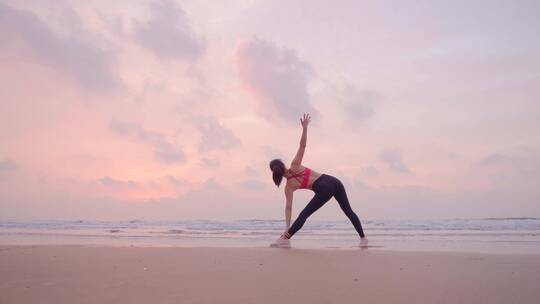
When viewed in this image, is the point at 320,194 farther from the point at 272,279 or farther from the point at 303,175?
the point at 272,279

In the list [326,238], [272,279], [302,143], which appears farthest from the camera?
[326,238]

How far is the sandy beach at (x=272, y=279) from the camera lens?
2.87 metres

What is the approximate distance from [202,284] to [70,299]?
893 mm

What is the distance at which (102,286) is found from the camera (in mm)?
3271

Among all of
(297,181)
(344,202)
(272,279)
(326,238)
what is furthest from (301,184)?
(326,238)

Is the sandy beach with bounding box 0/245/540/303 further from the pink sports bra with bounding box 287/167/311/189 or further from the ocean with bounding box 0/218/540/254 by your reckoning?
the ocean with bounding box 0/218/540/254

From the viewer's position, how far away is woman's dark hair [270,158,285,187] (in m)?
7.00

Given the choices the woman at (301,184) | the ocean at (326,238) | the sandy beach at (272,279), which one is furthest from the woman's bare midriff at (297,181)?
the sandy beach at (272,279)

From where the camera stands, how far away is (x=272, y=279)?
3.56 metres

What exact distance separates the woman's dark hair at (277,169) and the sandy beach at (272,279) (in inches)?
73.9

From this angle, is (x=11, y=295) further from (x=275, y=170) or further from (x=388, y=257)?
(x=275, y=170)

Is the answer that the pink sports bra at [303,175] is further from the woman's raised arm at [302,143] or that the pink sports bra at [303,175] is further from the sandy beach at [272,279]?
the sandy beach at [272,279]

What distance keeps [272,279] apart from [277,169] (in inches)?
138

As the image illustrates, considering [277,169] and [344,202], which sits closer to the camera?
[277,169]
